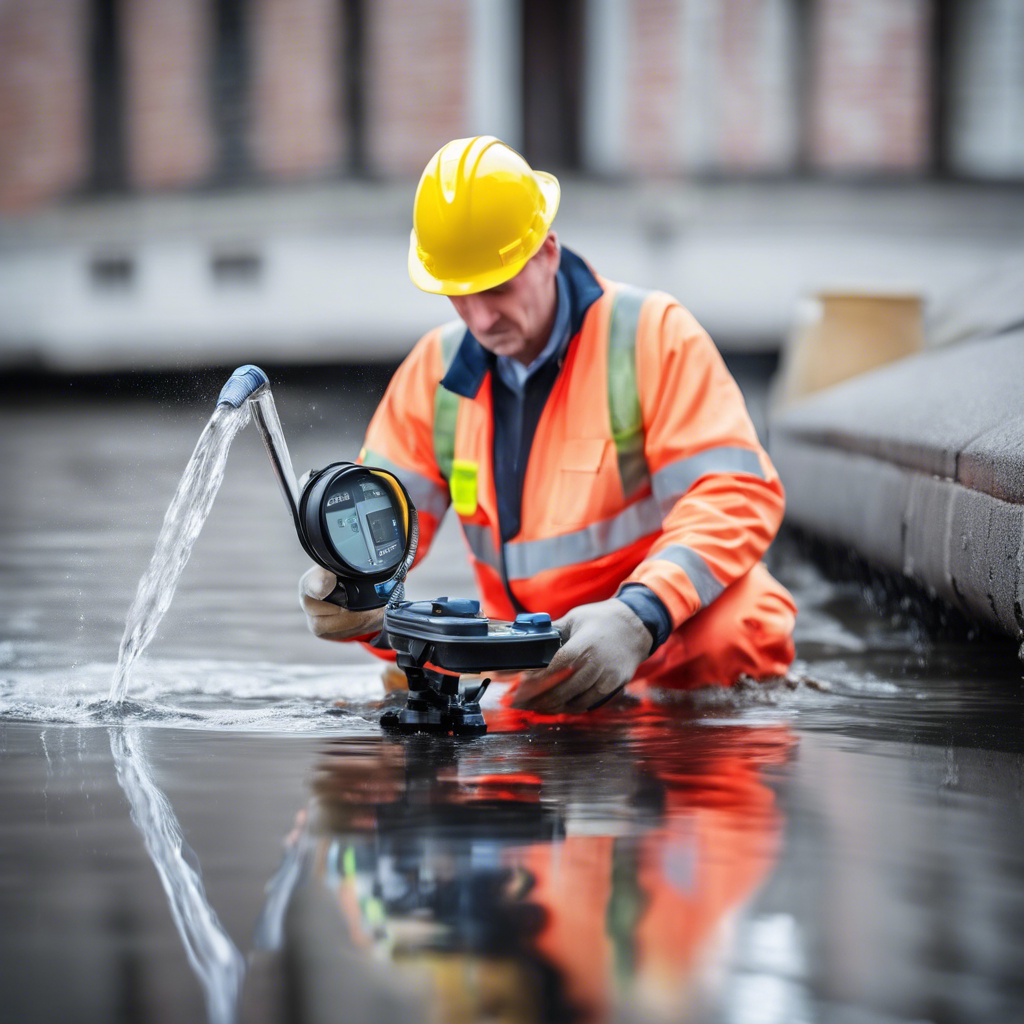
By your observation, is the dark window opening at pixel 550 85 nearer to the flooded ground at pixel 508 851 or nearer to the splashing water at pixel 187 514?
the flooded ground at pixel 508 851

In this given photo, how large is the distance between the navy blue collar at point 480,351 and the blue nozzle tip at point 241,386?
21.9 inches

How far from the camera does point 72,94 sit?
1348cm

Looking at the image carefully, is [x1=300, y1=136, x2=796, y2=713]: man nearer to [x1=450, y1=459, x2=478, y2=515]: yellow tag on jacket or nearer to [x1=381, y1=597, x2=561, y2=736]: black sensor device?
[x1=450, y1=459, x2=478, y2=515]: yellow tag on jacket

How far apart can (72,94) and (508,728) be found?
12.5 metres

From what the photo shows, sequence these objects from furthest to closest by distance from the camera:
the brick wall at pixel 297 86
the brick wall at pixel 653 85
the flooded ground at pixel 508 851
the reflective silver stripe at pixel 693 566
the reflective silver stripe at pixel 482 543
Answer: the brick wall at pixel 297 86
the brick wall at pixel 653 85
the reflective silver stripe at pixel 482 543
the reflective silver stripe at pixel 693 566
the flooded ground at pixel 508 851

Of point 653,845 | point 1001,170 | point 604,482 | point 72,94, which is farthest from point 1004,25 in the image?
point 653,845

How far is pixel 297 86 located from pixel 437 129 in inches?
56.0

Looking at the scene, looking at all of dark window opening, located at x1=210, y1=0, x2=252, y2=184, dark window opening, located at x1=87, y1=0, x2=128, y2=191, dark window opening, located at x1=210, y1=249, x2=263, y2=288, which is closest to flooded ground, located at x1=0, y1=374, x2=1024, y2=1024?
dark window opening, located at x1=210, y1=249, x2=263, y2=288

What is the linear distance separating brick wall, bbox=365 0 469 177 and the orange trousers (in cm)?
1006

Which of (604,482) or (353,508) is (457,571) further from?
(353,508)

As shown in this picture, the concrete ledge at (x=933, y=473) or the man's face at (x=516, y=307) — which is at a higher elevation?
the man's face at (x=516, y=307)

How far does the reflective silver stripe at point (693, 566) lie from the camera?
8.57ft

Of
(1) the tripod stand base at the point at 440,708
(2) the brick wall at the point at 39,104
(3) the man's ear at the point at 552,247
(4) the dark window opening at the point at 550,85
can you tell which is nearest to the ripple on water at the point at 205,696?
(1) the tripod stand base at the point at 440,708

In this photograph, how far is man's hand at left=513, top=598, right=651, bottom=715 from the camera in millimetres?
2426
